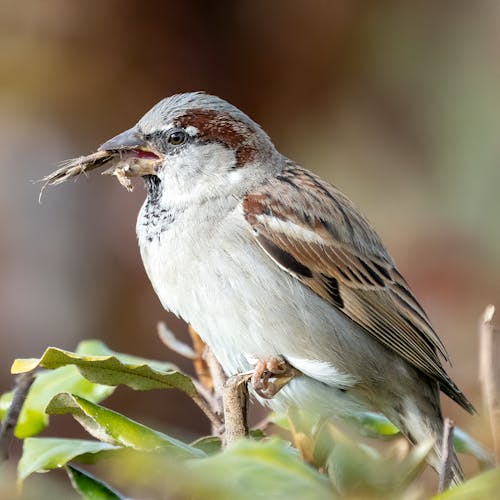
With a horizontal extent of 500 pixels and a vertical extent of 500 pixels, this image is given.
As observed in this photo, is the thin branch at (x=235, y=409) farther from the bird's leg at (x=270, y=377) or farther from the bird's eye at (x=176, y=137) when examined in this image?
the bird's eye at (x=176, y=137)

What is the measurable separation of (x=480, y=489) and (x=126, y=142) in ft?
4.66

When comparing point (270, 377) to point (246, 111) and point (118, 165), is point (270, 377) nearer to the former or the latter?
point (118, 165)

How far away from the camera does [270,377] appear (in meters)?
1.62

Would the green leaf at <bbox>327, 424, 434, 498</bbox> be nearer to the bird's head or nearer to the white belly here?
the white belly

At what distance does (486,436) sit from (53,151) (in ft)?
12.4

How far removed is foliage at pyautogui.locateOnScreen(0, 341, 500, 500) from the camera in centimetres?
75

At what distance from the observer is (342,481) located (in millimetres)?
798

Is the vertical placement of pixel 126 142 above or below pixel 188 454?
above

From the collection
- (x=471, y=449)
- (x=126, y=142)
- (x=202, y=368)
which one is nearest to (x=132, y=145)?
(x=126, y=142)

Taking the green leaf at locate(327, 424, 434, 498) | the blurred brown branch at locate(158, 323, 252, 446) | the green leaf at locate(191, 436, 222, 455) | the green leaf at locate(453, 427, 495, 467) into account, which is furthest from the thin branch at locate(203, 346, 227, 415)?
the green leaf at locate(327, 424, 434, 498)

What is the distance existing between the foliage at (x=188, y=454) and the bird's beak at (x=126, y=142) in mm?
490

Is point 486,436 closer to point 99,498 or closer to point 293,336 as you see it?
point 99,498

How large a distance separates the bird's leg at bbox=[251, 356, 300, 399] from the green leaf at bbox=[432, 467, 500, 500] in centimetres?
64

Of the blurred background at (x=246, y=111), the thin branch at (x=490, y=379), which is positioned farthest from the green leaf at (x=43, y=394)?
the blurred background at (x=246, y=111)
